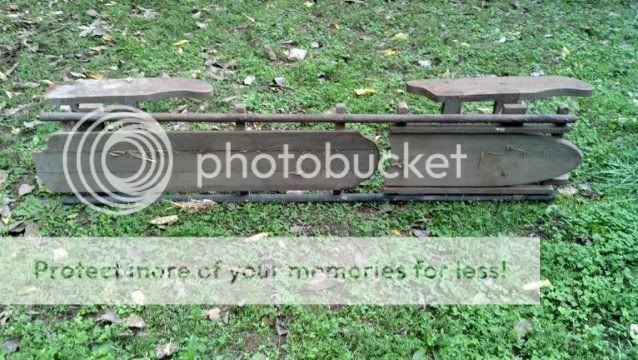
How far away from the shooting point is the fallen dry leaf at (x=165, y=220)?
3.35 m

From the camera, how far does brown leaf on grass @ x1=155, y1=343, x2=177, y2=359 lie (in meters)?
2.60

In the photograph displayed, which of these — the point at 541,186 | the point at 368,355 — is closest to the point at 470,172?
the point at 541,186

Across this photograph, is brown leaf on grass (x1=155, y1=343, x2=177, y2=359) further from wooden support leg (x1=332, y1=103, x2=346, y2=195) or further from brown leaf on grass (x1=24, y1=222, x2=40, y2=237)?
wooden support leg (x1=332, y1=103, x2=346, y2=195)

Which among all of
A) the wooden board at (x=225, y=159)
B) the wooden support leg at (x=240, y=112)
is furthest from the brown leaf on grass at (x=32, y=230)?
the wooden support leg at (x=240, y=112)

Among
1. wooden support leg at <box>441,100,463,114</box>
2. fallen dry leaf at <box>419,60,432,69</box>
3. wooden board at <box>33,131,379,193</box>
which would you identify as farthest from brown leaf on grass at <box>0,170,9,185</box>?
fallen dry leaf at <box>419,60,432,69</box>

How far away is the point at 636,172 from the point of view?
12.6 feet

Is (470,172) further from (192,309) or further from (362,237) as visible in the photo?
(192,309)

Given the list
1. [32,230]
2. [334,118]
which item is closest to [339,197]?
[334,118]

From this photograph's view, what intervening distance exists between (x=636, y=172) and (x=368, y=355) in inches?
104

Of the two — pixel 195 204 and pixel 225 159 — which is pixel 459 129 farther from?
pixel 195 204

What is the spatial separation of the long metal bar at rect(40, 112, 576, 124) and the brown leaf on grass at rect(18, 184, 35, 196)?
671 mm
